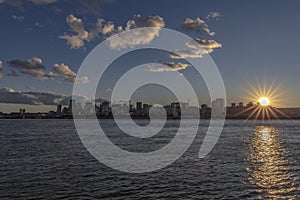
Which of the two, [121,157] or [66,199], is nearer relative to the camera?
[66,199]

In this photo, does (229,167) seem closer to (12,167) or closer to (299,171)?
(299,171)

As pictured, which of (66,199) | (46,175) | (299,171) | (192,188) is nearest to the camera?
(66,199)

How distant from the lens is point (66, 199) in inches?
1268

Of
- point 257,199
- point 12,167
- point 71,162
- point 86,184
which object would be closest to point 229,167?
point 257,199

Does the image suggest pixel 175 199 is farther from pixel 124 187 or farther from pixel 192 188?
pixel 124 187

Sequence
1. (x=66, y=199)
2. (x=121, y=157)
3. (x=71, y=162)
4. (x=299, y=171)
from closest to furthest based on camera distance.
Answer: (x=66, y=199) < (x=299, y=171) < (x=71, y=162) < (x=121, y=157)

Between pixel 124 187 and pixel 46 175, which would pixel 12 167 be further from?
pixel 124 187

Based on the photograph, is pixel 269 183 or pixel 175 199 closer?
pixel 175 199

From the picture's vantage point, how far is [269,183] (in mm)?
40656

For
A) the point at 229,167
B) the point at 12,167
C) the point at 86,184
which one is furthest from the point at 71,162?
the point at 229,167

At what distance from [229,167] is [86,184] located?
83.8 feet

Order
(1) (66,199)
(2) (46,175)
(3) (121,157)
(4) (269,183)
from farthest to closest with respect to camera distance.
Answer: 1. (3) (121,157)
2. (2) (46,175)
3. (4) (269,183)
4. (1) (66,199)

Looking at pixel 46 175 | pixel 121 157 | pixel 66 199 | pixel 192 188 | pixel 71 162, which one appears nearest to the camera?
pixel 66 199

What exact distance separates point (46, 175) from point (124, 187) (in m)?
13.6
